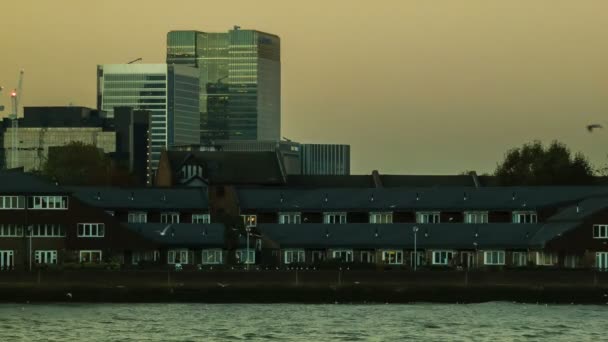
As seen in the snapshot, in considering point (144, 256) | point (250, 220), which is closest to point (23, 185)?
point (144, 256)

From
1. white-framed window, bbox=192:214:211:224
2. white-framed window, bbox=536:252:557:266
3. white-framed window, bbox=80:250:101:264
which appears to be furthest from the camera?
white-framed window, bbox=192:214:211:224

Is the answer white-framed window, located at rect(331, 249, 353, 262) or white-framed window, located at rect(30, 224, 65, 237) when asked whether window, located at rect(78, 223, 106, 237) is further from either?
white-framed window, located at rect(331, 249, 353, 262)

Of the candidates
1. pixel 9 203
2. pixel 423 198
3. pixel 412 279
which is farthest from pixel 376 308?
pixel 423 198

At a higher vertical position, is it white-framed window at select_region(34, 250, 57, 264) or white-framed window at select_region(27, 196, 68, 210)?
white-framed window at select_region(27, 196, 68, 210)

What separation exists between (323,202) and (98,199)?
21.9 metres

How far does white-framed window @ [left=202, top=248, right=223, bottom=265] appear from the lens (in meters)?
168

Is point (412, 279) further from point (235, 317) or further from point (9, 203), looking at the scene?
point (9, 203)

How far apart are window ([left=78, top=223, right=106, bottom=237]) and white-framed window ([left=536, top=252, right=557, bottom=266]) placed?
3717 centimetres

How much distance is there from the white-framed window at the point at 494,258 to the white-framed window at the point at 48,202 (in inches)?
1438

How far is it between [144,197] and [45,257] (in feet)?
91.7

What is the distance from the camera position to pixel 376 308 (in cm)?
13488

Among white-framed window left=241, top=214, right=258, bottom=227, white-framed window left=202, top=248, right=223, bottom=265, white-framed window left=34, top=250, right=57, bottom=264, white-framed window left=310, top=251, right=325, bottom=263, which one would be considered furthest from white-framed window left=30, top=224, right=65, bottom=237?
white-framed window left=241, top=214, right=258, bottom=227

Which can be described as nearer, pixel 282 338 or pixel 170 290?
pixel 282 338

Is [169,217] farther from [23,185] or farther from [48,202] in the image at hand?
[23,185]
